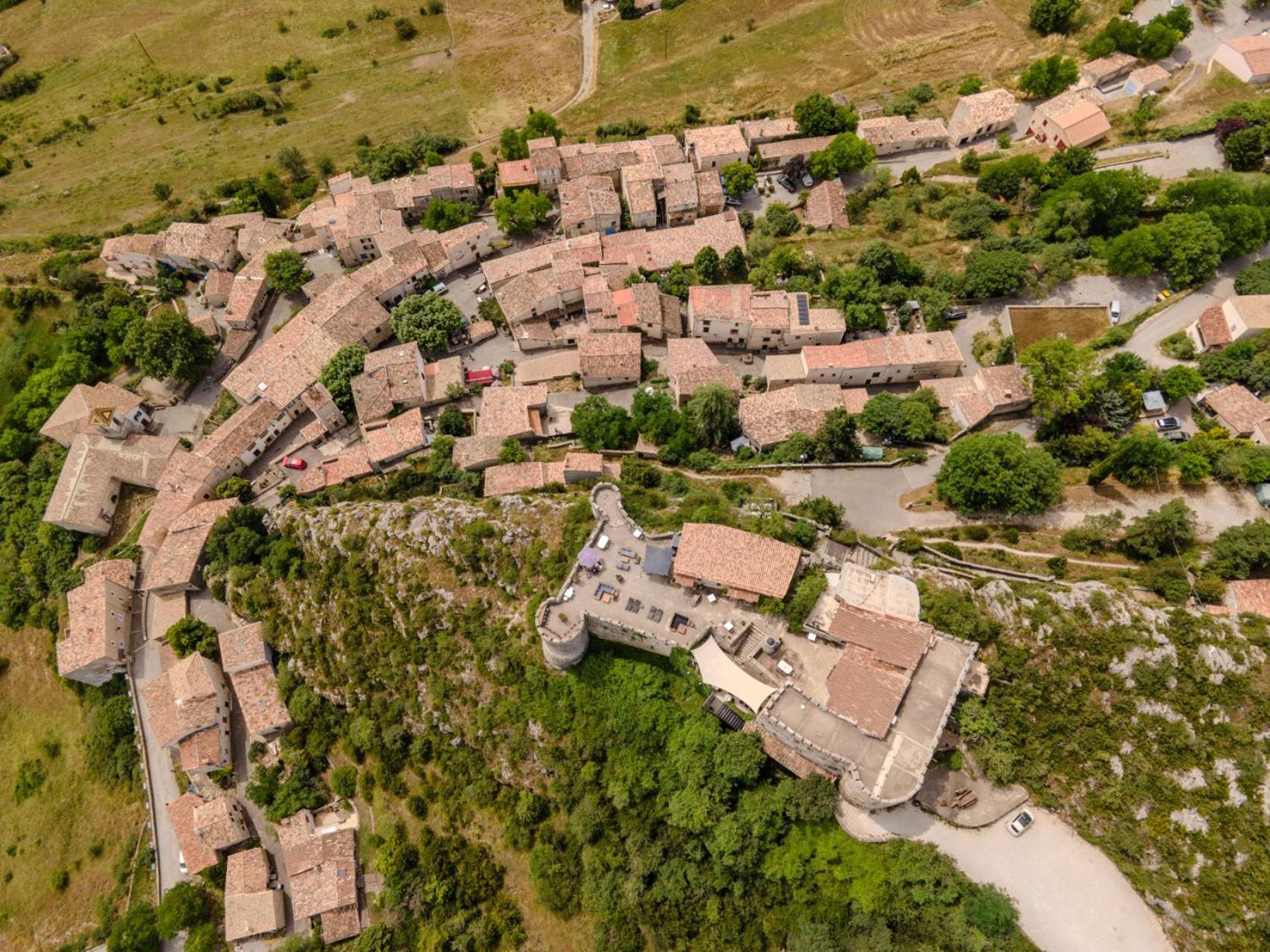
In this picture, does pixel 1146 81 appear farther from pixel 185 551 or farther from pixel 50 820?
pixel 50 820

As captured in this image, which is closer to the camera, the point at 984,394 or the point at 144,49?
the point at 984,394

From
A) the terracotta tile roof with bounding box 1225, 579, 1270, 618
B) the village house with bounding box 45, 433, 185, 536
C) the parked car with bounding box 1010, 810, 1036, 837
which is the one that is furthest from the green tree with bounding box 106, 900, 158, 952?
the terracotta tile roof with bounding box 1225, 579, 1270, 618

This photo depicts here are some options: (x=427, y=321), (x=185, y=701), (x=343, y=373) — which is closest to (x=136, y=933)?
(x=185, y=701)

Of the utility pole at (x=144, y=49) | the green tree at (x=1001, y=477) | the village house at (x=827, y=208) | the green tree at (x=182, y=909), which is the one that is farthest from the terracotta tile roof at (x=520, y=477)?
the utility pole at (x=144, y=49)

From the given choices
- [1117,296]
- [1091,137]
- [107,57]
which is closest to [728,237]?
[1117,296]

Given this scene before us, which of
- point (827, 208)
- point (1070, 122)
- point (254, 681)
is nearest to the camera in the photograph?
point (254, 681)

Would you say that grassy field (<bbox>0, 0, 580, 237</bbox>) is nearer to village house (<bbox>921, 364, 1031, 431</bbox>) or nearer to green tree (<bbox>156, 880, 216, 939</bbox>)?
village house (<bbox>921, 364, 1031, 431</bbox>)

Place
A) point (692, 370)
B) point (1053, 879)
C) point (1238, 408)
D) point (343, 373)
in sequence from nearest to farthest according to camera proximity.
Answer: point (1053, 879), point (1238, 408), point (692, 370), point (343, 373)
